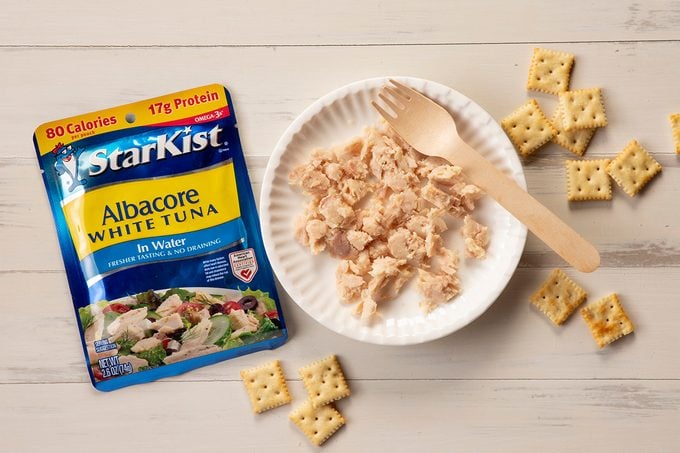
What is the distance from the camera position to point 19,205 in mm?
1509

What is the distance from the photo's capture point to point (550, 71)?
1440mm

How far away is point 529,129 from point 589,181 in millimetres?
181

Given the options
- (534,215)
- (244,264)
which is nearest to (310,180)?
(244,264)

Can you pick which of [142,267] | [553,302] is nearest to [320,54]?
[142,267]

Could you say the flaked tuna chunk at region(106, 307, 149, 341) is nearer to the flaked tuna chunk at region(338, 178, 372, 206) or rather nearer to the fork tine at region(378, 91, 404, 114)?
the flaked tuna chunk at region(338, 178, 372, 206)

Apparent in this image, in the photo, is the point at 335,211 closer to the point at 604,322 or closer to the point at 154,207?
the point at 154,207

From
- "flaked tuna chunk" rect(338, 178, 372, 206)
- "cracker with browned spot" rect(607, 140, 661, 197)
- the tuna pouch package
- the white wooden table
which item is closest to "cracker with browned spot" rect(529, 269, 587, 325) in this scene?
the white wooden table

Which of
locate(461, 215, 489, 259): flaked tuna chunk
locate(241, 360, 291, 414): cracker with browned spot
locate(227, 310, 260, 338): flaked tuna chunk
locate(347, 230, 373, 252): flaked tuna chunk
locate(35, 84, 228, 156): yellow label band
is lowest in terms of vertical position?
locate(241, 360, 291, 414): cracker with browned spot

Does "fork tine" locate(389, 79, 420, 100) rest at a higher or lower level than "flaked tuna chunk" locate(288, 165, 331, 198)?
higher

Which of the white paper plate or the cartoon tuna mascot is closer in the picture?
the white paper plate

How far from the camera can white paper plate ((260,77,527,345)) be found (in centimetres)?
136

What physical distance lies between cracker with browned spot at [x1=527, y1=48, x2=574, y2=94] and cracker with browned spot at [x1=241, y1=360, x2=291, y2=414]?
2.88 feet

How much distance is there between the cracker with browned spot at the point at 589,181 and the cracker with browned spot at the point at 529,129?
0.09m

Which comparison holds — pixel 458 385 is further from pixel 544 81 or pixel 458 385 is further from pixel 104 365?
pixel 104 365
